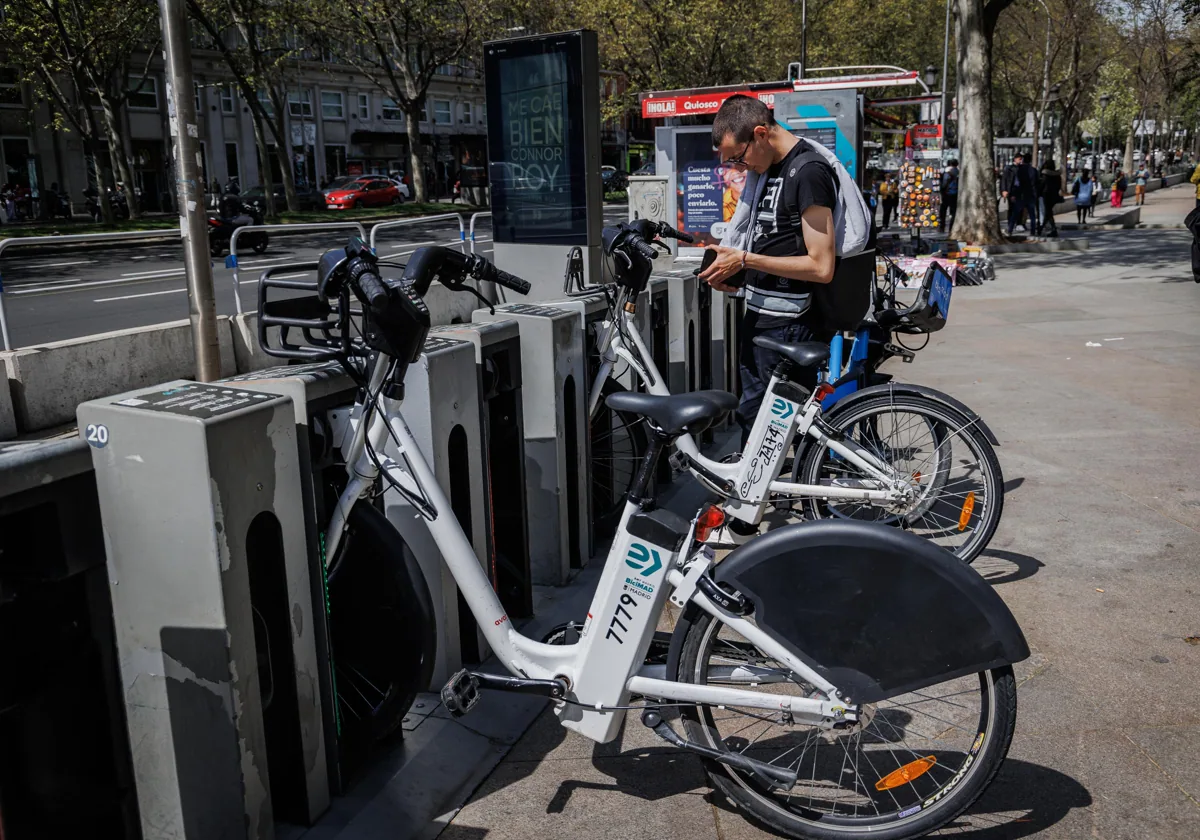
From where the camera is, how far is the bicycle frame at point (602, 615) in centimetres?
271

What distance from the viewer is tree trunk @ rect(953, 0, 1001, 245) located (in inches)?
846

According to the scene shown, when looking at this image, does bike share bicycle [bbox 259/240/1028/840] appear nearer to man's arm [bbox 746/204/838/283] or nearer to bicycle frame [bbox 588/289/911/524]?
bicycle frame [bbox 588/289/911/524]

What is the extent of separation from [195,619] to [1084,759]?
99.2 inches

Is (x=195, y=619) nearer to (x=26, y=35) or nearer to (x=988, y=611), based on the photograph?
(x=988, y=611)

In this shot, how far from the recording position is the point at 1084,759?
10.5 ft

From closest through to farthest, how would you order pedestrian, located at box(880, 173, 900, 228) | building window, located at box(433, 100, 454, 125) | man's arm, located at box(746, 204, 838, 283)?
man's arm, located at box(746, 204, 838, 283) < pedestrian, located at box(880, 173, 900, 228) < building window, located at box(433, 100, 454, 125)

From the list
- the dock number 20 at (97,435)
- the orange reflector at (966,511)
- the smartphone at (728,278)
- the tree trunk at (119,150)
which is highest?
the tree trunk at (119,150)

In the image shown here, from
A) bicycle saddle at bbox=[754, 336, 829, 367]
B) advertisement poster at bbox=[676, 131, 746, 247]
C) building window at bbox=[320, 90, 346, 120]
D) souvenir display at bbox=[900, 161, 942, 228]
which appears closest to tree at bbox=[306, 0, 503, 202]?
souvenir display at bbox=[900, 161, 942, 228]

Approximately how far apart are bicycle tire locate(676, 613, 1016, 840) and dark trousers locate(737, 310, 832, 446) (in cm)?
180

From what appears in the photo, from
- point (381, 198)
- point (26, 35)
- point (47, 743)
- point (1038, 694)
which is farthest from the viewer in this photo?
point (381, 198)

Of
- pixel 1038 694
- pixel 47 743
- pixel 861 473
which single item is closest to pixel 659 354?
pixel 861 473

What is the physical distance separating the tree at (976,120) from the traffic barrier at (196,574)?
2179 cm

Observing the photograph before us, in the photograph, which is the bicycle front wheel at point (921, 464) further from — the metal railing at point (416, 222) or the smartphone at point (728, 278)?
the metal railing at point (416, 222)

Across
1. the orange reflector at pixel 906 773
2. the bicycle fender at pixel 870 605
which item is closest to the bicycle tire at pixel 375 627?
the bicycle fender at pixel 870 605
